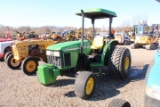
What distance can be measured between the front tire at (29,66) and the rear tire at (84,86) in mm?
3171

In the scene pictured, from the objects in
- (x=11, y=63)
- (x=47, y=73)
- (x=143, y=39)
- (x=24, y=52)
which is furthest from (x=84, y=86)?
(x=143, y=39)

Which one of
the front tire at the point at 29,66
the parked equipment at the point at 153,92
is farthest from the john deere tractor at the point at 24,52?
the parked equipment at the point at 153,92

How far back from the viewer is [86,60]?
583 centimetres

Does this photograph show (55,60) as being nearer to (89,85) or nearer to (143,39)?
(89,85)

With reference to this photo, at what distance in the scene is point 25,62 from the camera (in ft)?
23.3

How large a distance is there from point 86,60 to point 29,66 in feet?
8.03

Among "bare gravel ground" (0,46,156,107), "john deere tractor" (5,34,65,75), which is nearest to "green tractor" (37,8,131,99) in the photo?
"bare gravel ground" (0,46,156,107)

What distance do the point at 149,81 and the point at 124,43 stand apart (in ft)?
58.1

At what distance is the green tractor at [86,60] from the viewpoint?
4691 millimetres

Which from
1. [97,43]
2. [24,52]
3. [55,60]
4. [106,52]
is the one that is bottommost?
[24,52]

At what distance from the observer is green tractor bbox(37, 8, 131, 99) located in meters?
4.69

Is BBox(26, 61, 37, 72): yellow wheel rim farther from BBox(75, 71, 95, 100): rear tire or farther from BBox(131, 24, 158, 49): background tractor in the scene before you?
BBox(131, 24, 158, 49): background tractor

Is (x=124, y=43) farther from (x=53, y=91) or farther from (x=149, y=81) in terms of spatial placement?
(x=149, y=81)

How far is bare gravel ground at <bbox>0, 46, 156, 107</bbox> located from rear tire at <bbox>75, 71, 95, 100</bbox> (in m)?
0.14
